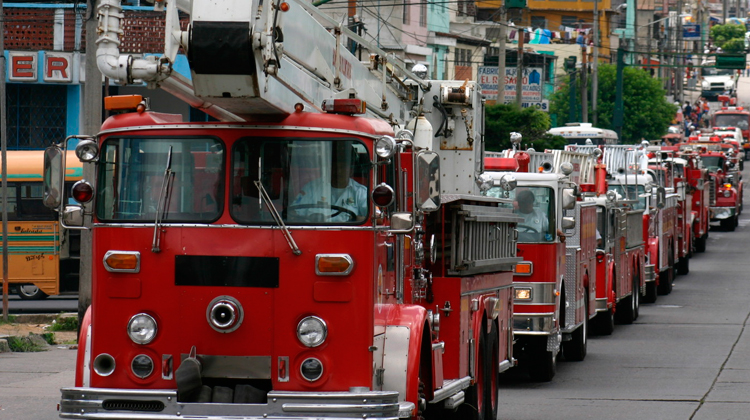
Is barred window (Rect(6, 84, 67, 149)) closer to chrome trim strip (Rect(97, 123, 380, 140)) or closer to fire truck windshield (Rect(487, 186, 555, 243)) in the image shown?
fire truck windshield (Rect(487, 186, 555, 243))

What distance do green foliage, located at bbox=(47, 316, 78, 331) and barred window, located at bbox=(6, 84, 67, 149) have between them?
933 centimetres

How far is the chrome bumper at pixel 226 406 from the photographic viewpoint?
7.27 meters

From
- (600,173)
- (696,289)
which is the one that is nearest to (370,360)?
(600,173)

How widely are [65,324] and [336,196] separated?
11.9m

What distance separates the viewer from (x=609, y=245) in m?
18.6

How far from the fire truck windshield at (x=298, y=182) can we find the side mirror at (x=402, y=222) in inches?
9.5

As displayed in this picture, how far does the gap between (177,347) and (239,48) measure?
2.00 metres

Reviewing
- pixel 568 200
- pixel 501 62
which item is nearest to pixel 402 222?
pixel 568 200

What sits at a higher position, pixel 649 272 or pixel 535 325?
pixel 649 272

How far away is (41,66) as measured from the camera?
2672 cm

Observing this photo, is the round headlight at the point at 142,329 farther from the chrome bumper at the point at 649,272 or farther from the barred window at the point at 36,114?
the barred window at the point at 36,114

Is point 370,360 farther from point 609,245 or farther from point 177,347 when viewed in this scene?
point 609,245

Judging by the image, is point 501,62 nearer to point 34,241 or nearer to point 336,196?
point 34,241

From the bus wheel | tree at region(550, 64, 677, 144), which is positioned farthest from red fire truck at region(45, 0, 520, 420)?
tree at region(550, 64, 677, 144)
